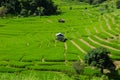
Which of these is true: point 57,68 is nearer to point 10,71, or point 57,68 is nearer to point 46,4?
point 10,71

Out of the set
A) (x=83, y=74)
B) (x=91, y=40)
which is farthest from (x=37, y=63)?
(x=91, y=40)

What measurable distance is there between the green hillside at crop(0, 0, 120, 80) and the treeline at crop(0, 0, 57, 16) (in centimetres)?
3132

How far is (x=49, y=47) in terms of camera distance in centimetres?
7806

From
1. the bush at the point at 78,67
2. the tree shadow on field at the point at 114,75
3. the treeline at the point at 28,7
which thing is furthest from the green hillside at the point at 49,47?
the treeline at the point at 28,7

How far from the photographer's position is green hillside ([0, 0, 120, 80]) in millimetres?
62188

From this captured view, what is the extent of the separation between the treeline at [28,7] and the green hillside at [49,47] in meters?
31.3

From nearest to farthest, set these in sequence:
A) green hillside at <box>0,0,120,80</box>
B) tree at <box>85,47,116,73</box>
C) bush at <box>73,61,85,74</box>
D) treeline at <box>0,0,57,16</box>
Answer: bush at <box>73,61,85,74</box>
tree at <box>85,47,116,73</box>
green hillside at <box>0,0,120,80</box>
treeline at <box>0,0,57,16</box>

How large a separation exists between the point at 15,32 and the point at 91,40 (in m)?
27.7

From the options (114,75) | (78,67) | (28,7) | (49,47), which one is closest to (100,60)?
(114,75)

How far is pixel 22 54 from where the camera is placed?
7238cm

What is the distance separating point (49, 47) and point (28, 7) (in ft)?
259

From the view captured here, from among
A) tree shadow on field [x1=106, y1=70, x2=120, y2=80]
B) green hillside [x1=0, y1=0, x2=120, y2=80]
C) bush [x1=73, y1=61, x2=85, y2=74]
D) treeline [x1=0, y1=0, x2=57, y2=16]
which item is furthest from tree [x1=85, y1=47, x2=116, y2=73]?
treeline [x1=0, y1=0, x2=57, y2=16]

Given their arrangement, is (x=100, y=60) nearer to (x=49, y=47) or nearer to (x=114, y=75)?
(x=114, y=75)

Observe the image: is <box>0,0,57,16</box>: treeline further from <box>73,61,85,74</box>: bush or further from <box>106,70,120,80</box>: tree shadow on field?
<box>106,70,120,80</box>: tree shadow on field
